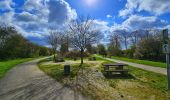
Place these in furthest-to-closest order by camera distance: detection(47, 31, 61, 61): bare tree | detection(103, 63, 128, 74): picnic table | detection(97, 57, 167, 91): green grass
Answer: detection(47, 31, 61, 61): bare tree
detection(103, 63, 128, 74): picnic table
detection(97, 57, 167, 91): green grass

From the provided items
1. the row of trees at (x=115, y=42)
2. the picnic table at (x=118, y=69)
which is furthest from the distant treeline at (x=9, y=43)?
the picnic table at (x=118, y=69)

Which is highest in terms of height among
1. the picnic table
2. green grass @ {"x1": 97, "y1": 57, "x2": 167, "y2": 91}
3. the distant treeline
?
the distant treeline

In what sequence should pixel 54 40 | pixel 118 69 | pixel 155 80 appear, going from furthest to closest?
pixel 54 40
pixel 118 69
pixel 155 80

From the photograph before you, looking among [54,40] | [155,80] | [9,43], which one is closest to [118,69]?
[155,80]

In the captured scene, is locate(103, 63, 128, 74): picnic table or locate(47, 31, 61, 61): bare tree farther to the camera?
locate(47, 31, 61, 61): bare tree

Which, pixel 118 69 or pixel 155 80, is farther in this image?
pixel 118 69

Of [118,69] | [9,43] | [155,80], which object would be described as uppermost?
[9,43]

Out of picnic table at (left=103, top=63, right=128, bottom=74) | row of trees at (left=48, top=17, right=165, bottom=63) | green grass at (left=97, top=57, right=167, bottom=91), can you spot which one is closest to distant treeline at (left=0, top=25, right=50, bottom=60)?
row of trees at (left=48, top=17, right=165, bottom=63)

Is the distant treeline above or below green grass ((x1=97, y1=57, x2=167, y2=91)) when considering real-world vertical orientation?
above

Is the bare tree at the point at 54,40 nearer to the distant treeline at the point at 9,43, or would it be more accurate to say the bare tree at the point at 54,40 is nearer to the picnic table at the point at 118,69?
the distant treeline at the point at 9,43

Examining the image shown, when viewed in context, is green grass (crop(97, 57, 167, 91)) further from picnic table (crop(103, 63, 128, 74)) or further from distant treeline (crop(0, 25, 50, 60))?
distant treeline (crop(0, 25, 50, 60))

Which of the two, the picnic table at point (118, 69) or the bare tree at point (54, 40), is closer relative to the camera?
the picnic table at point (118, 69)

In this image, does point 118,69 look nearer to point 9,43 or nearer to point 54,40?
point 54,40

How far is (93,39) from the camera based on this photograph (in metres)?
28.8
